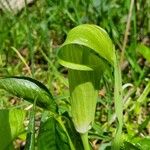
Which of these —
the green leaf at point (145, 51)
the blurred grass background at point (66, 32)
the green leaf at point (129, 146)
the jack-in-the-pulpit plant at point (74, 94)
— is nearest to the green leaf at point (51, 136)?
the jack-in-the-pulpit plant at point (74, 94)

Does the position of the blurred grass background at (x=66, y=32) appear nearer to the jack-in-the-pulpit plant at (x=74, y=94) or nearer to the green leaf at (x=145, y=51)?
the green leaf at (x=145, y=51)

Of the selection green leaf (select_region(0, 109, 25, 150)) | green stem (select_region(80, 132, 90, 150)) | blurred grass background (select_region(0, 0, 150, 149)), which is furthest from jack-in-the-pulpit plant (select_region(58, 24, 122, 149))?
blurred grass background (select_region(0, 0, 150, 149))

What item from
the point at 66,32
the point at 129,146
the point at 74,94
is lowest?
the point at 66,32

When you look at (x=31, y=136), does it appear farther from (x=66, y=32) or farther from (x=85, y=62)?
(x=66, y=32)

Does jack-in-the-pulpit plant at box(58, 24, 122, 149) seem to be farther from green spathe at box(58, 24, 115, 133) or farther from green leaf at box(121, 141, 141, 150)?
green leaf at box(121, 141, 141, 150)

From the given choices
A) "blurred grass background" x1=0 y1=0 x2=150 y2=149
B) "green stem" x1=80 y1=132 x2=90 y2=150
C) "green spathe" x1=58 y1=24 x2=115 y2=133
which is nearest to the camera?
"green spathe" x1=58 y1=24 x2=115 y2=133

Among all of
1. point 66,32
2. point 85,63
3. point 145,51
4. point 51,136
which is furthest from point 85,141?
point 66,32
